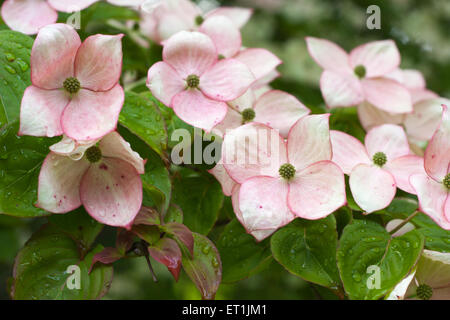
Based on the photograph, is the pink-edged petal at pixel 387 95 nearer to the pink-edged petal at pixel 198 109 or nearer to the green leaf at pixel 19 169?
the pink-edged petal at pixel 198 109

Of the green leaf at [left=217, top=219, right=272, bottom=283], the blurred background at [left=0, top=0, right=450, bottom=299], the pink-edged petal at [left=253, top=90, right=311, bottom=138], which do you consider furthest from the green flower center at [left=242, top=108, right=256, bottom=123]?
the blurred background at [left=0, top=0, right=450, bottom=299]

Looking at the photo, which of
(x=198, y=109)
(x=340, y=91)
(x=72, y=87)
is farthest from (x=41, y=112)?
(x=340, y=91)

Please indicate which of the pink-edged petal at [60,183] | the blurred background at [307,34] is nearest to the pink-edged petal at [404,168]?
the pink-edged petal at [60,183]

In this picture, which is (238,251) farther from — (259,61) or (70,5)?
(70,5)

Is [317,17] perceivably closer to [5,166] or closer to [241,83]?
[241,83]

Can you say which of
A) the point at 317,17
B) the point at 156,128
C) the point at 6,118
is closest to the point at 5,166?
the point at 6,118

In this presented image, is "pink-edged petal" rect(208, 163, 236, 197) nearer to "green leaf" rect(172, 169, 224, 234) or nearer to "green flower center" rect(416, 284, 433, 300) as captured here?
"green leaf" rect(172, 169, 224, 234)

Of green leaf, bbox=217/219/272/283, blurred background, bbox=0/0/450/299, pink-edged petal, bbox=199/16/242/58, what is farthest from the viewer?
blurred background, bbox=0/0/450/299

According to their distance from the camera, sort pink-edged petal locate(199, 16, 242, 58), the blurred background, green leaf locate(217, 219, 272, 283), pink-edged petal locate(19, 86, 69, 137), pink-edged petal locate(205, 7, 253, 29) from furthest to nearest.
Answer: the blurred background < pink-edged petal locate(205, 7, 253, 29) < pink-edged petal locate(199, 16, 242, 58) < green leaf locate(217, 219, 272, 283) < pink-edged petal locate(19, 86, 69, 137)
